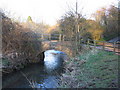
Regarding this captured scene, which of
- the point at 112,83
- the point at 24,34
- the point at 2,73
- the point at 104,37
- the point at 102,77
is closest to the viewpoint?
the point at 112,83

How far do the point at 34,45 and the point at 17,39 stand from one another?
97.1 inches

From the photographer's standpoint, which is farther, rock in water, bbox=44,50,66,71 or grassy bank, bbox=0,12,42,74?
rock in water, bbox=44,50,66,71

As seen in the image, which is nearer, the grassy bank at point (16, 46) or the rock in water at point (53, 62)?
the grassy bank at point (16, 46)

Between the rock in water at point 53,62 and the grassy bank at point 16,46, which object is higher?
the grassy bank at point 16,46

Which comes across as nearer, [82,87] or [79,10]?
[82,87]

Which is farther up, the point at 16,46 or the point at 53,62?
the point at 16,46

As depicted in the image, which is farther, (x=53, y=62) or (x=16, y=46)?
(x=53, y=62)

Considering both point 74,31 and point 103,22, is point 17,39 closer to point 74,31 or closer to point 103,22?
point 74,31

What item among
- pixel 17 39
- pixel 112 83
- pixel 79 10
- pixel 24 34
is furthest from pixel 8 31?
pixel 112 83

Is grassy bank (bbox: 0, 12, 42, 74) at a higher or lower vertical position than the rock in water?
higher

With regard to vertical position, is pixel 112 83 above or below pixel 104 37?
below

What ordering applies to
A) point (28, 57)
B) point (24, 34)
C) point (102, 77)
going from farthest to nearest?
point (28, 57), point (24, 34), point (102, 77)

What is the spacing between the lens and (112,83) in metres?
4.22

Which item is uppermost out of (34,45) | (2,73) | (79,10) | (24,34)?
(79,10)
